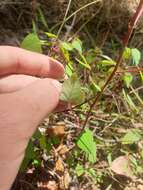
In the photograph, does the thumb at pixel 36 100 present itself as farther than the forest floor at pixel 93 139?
No

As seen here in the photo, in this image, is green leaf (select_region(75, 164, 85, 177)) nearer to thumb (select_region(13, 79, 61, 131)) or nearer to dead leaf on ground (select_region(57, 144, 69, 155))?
dead leaf on ground (select_region(57, 144, 69, 155))

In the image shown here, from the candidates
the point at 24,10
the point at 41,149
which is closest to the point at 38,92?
the point at 41,149

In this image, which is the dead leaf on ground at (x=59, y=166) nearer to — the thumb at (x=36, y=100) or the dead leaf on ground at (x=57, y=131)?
the dead leaf on ground at (x=57, y=131)

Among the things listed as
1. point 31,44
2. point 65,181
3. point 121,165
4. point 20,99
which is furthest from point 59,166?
point 20,99

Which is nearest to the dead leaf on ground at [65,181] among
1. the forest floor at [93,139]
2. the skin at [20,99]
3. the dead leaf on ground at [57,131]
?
the forest floor at [93,139]

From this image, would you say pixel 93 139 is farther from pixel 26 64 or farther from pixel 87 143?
pixel 26 64

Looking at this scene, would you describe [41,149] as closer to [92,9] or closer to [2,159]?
[2,159]

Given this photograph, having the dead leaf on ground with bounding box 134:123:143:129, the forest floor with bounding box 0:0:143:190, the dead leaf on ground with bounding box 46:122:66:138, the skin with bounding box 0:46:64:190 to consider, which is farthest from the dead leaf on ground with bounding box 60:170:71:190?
the skin with bounding box 0:46:64:190
